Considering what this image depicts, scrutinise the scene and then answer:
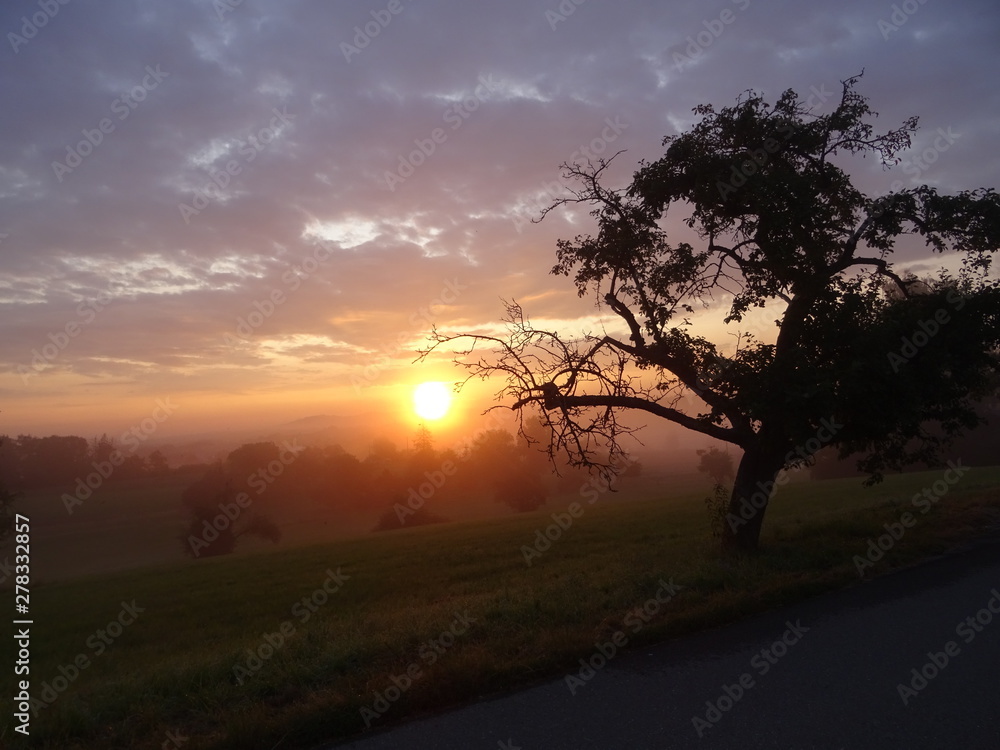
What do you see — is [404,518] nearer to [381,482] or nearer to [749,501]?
[381,482]

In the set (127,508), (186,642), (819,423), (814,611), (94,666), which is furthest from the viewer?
(127,508)

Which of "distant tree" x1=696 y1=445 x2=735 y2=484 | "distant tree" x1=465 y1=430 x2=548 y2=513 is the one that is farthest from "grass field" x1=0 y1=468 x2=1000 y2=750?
"distant tree" x1=696 y1=445 x2=735 y2=484

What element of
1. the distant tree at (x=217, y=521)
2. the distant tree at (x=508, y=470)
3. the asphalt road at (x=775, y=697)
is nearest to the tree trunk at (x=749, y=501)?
the asphalt road at (x=775, y=697)

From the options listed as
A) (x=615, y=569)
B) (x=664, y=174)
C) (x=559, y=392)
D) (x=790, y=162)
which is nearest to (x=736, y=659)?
(x=615, y=569)

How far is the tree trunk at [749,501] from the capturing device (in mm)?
12008

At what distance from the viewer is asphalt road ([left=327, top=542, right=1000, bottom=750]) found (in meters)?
4.91

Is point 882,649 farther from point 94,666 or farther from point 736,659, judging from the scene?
point 94,666

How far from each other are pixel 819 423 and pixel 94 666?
14.8m

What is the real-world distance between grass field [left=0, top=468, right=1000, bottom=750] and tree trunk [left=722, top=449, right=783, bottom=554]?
47 centimetres

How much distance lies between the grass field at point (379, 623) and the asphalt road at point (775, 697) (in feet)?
1.72

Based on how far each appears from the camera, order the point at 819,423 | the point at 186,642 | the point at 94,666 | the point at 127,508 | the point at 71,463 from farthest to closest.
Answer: the point at 71,463, the point at 127,508, the point at 186,642, the point at 94,666, the point at 819,423

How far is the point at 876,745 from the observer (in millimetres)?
4699

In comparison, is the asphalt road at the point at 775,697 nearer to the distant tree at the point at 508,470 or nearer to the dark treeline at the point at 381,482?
the dark treeline at the point at 381,482

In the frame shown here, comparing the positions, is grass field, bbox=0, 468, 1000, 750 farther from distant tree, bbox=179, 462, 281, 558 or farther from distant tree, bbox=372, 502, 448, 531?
distant tree, bbox=372, 502, 448, 531
